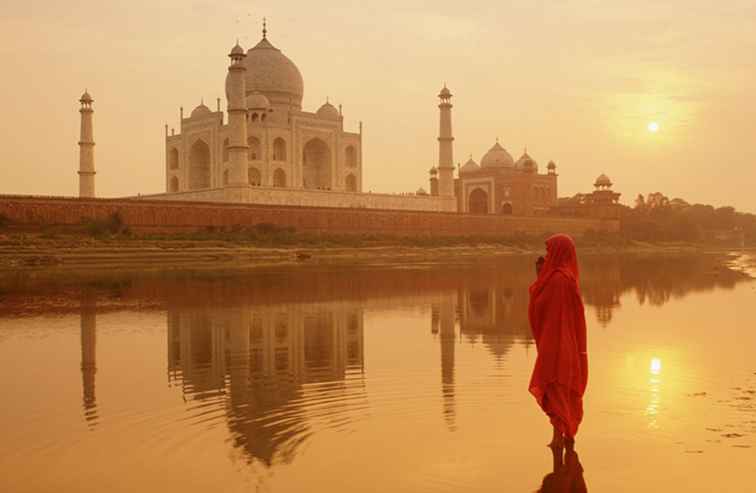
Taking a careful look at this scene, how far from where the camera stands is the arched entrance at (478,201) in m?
47.4

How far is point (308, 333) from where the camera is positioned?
8.23m

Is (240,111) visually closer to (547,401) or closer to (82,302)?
(82,302)

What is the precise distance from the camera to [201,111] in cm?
3641

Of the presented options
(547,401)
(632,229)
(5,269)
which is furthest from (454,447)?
(632,229)

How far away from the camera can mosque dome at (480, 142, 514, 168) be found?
4847 cm

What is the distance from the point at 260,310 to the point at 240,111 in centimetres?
2199

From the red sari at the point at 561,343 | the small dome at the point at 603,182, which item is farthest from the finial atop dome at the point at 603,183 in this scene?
the red sari at the point at 561,343

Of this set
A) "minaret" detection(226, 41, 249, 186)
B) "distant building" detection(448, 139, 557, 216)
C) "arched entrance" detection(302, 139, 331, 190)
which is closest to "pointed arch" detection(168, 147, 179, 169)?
"arched entrance" detection(302, 139, 331, 190)

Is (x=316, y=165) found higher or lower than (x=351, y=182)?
higher

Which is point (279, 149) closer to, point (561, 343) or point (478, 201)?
point (478, 201)

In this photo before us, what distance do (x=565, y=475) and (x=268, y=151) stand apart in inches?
1253

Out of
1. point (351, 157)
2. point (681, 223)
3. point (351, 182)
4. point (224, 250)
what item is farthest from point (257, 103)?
point (681, 223)

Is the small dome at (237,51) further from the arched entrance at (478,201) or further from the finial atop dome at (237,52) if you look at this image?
the arched entrance at (478,201)

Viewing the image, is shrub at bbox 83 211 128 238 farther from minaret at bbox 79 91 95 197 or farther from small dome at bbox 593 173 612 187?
small dome at bbox 593 173 612 187
